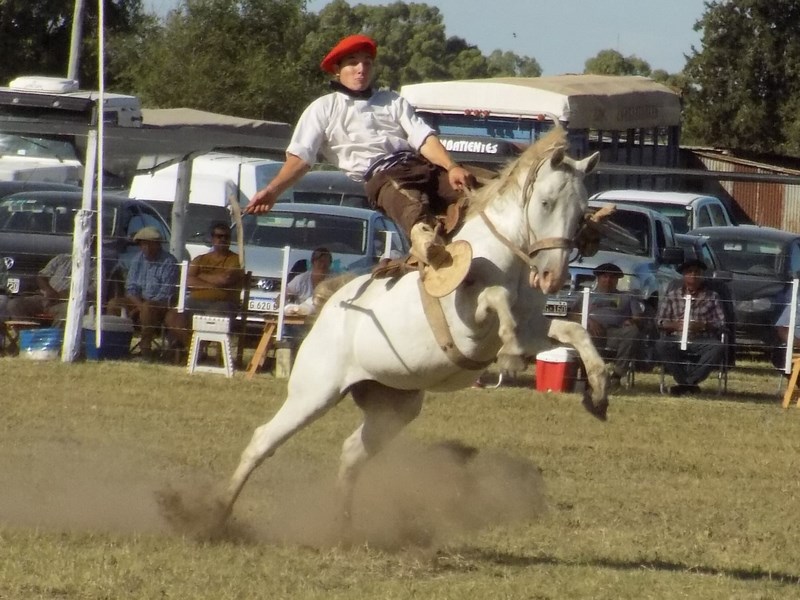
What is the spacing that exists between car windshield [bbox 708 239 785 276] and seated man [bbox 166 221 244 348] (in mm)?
6346

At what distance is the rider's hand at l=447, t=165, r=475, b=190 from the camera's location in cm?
778

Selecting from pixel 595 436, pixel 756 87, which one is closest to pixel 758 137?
pixel 756 87

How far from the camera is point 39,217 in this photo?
17.5 meters

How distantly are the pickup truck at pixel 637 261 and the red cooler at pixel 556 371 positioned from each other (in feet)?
1.39

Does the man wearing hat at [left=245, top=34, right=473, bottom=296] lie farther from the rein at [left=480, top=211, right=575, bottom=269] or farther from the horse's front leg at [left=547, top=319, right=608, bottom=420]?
the horse's front leg at [left=547, top=319, right=608, bottom=420]

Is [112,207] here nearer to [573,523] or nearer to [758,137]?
[573,523]

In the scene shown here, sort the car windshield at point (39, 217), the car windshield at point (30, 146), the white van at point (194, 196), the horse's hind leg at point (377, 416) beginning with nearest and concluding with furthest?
the horse's hind leg at point (377, 416), the car windshield at point (39, 217), the white van at point (194, 196), the car windshield at point (30, 146)

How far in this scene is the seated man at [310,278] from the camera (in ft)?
50.6

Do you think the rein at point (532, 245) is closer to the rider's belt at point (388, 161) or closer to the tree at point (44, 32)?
the rider's belt at point (388, 161)

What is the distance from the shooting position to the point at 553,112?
902 inches

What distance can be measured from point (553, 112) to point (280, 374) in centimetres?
918

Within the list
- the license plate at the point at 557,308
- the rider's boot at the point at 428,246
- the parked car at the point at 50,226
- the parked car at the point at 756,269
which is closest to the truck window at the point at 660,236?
the parked car at the point at 756,269

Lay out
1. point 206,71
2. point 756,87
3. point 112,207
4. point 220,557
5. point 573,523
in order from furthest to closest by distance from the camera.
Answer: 1. point 756,87
2. point 206,71
3. point 112,207
4. point 573,523
5. point 220,557

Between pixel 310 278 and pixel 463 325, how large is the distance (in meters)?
8.25
